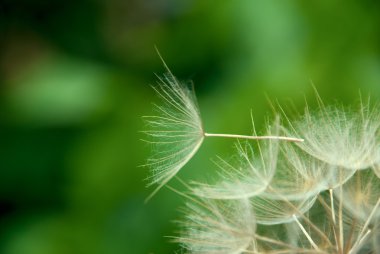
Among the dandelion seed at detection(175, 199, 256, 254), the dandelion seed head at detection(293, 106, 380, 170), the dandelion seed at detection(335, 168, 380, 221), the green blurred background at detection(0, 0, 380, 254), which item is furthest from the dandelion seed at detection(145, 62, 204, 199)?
the green blurred background at detection(0, 0, 380, 254)

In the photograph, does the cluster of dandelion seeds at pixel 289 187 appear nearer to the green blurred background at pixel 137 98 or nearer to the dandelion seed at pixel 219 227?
the dandelion seed at pixel 219 227

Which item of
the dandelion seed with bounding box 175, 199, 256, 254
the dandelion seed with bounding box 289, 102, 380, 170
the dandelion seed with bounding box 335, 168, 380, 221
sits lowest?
the dandelion seed with bounding box 175, 199, 256, 254

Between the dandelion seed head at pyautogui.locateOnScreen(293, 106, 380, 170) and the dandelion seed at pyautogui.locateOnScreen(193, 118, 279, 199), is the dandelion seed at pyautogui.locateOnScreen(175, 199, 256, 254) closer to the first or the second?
the dandelion seed at pyautogui.locateOnScreen(193, 118, 279, 199)

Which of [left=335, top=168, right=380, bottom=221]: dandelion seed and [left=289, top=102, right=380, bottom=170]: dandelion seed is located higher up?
[left=289, top=102, right=380, bottom=170]: dandelion seed

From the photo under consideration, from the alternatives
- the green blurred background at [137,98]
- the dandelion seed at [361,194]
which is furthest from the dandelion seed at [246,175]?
the green blurred background at [137,98]

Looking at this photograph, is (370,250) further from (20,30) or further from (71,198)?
(20,30)

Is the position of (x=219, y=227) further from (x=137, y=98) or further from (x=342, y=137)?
(x=137, y=98)
